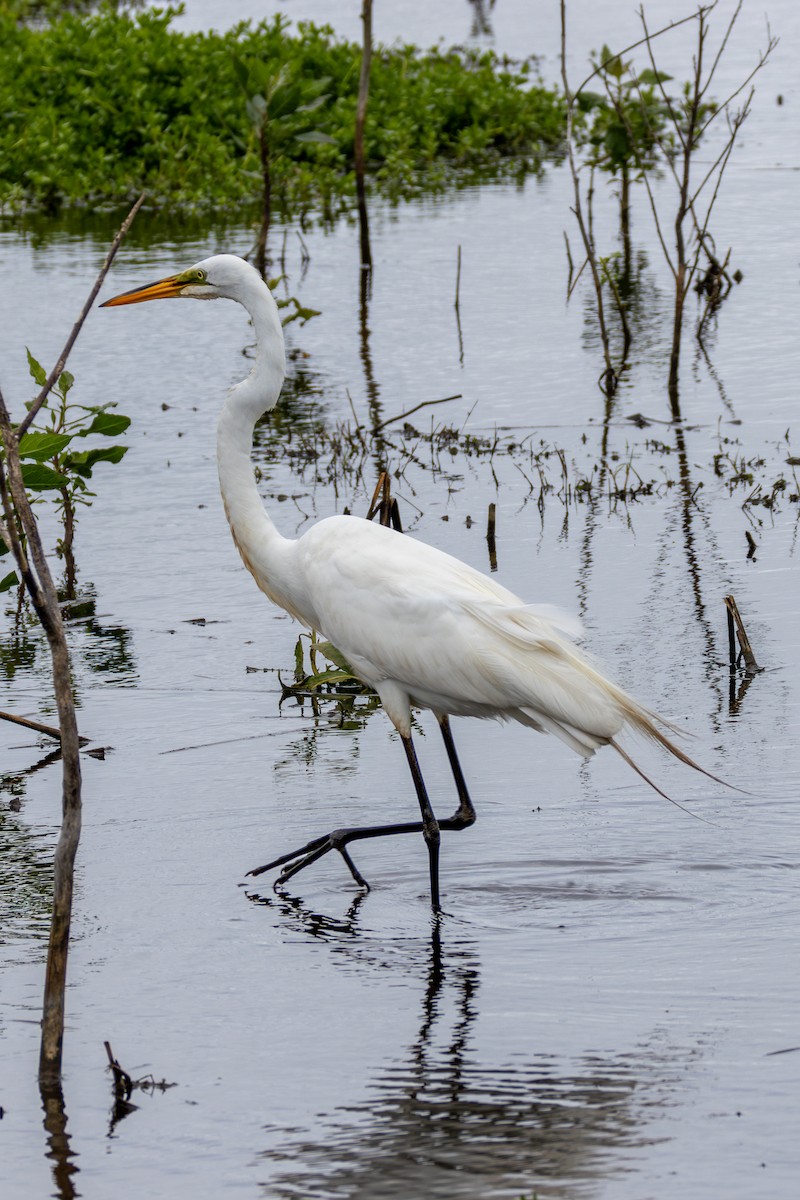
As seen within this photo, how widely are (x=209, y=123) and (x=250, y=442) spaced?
12999 millimetres

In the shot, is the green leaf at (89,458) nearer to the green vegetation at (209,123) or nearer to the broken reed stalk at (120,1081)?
the broken reed stalk at (120,1081)

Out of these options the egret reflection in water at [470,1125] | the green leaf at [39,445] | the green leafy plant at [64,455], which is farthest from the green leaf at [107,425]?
the egret reflection in water at [470,1125]

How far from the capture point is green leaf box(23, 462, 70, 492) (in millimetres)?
5673

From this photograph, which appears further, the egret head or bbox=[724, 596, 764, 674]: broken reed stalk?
bbox=[724, 596, 764, 674]: broken reed stalk

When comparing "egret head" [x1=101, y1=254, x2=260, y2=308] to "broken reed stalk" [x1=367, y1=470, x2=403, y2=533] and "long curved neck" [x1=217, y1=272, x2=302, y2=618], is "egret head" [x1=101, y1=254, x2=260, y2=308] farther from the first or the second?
"broken reed stalk" [x1=367, y1=470, x2=403, y2=533]

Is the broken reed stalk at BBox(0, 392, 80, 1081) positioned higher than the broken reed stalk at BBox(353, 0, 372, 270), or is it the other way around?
the broken reed stalk at BBox(353, 0, 372, 270)

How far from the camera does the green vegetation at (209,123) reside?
54.5ft

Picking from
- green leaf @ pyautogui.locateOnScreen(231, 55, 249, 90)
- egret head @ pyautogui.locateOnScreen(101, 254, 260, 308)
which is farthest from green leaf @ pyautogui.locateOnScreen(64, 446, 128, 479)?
green leaf @ pyautogui.locateOnScreen(231, 55, 249, 90)

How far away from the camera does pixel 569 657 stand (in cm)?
473

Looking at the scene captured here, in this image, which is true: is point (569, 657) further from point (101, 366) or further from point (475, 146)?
point (475, 146)

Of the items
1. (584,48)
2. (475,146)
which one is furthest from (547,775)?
(584,48)

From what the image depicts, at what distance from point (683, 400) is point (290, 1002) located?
6407 mm

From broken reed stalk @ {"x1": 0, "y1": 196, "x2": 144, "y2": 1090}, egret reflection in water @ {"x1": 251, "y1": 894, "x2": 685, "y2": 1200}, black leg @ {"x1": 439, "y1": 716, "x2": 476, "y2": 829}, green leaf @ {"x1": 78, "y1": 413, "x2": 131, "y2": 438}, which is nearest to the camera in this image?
egret reflection in water @ {"x1": 251, "y1": 894, "x2": 685, "y2": 1200}

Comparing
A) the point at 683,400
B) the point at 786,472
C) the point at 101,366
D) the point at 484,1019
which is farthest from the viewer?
the point at 101,366
